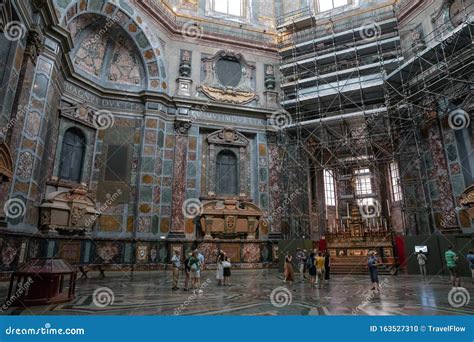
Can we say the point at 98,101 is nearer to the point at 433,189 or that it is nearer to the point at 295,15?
the point at 295,15

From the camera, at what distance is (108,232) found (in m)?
14.9

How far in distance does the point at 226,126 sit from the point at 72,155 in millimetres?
7999

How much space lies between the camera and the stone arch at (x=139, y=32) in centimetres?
1542

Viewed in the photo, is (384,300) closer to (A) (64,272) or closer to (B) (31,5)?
(A) (64,272)

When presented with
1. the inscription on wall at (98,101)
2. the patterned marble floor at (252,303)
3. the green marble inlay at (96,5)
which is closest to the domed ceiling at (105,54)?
the green marble inlay at (96,5)

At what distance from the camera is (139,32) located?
55.8ft

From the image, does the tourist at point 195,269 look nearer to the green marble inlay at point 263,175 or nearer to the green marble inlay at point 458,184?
the green marble inlay at point 263,175

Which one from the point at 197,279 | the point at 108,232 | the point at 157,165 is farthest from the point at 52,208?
the point at 197,279

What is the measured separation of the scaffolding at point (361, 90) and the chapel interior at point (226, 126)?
113 millimetres

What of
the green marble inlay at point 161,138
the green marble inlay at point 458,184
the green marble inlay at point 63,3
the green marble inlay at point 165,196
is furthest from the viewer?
the green marble inlay at point 161,138

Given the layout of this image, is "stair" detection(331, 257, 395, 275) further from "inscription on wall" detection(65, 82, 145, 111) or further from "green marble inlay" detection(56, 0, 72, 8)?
"green marble inlay" detection(56, 0, 72, 8)

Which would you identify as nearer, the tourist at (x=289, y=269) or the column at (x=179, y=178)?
the tourist at (x=289, y=269)

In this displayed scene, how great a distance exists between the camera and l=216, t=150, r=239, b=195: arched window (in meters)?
18.0

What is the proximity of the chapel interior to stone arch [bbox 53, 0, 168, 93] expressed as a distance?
69 millimetres
